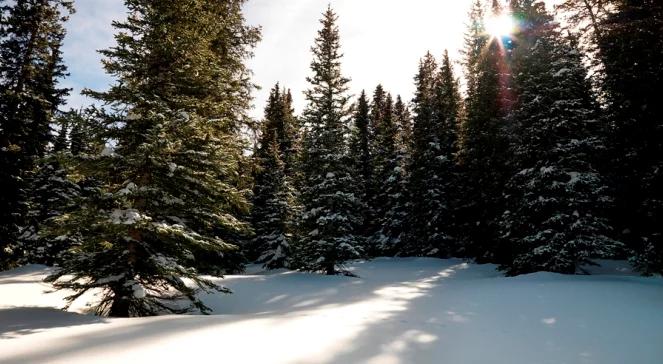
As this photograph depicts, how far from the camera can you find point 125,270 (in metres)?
9.03

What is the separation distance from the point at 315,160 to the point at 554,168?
10.9 m

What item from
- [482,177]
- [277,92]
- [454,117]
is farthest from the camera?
[277,92]

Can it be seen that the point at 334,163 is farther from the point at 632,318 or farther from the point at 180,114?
the point at 632,318

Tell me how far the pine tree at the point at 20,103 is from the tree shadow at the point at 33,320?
1587 cm

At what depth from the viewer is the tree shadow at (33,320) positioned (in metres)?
6.22

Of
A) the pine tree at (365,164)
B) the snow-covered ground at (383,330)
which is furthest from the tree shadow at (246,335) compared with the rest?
the pine tree at (365,164)

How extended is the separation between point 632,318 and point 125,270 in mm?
10840

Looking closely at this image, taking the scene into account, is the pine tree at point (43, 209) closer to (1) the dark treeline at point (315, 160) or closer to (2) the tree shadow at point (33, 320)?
(1) the dark treeline at point (315, 160)

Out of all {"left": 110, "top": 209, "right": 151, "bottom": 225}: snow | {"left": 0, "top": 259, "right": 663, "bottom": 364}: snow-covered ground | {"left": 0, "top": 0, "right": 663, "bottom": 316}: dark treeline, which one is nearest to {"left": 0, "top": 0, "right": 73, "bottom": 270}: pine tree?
{"left": 0, "top": 0, "right": 663, "bottom": 316}: dark treeline

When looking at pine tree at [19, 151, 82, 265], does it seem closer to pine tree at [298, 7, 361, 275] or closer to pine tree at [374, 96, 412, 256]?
pine tree at [298, 7, 361, 275]

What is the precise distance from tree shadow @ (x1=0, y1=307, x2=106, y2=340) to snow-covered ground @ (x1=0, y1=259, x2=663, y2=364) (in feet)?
0.05

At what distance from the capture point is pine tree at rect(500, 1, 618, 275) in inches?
600

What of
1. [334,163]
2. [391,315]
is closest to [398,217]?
[334,163]

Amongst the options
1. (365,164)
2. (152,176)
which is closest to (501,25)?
(365,164)
